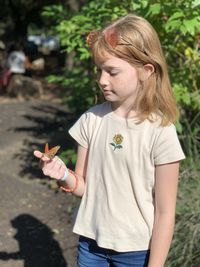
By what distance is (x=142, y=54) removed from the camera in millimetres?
2062

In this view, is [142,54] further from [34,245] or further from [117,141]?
[34,245]

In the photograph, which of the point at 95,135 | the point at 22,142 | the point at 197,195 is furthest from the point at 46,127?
the point at 95,135

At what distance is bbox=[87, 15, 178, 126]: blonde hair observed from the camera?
81.0 inches

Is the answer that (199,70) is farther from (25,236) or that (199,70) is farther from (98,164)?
(98,164)

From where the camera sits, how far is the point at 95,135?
2227mm

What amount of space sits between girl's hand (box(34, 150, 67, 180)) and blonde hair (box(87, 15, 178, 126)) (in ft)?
1.17

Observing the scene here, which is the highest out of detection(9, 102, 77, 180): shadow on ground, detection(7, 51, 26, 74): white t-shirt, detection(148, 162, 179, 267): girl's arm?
detection(148, 162, 179, 267): girl's arm

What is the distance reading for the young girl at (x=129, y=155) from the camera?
2.07 meters

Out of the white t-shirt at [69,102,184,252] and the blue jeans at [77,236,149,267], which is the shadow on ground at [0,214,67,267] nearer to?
the blue jeans at [77,236,149,267]

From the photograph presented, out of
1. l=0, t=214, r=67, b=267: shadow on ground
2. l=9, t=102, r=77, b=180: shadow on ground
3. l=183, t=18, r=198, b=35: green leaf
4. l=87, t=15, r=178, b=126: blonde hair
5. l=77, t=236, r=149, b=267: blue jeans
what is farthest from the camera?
l=9, t=102, r=77, b=180: shadow on ground

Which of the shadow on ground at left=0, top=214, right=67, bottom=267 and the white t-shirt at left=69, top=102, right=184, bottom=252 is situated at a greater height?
the white t-shirt at left=69, top=102, right=184, bottom=252

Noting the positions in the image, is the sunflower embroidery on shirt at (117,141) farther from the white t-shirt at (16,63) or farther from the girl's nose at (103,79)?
the white t-shirt at (16,63)

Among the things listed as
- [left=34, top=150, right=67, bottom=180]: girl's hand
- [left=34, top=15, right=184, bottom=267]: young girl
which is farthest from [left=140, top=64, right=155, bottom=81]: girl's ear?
[left=34, top=150, right=67, bottom=180]: girl's hand

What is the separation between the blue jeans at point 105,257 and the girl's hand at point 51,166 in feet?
1.08
